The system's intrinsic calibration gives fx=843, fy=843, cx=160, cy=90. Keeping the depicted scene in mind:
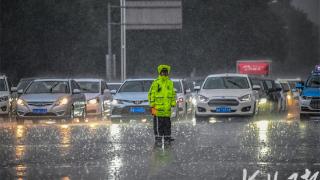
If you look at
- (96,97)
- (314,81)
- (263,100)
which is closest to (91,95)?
(96,97)

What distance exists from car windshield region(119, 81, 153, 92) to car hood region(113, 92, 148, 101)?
93 centimetres

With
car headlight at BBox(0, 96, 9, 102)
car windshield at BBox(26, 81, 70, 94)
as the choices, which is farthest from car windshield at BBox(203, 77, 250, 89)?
car headlight at BBox(0, 96, 9, 102)

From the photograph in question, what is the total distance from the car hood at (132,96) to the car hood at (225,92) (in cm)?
191

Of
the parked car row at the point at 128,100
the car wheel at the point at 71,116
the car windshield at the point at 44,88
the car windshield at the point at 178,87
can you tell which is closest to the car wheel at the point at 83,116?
the parked car row at the point at 128,100

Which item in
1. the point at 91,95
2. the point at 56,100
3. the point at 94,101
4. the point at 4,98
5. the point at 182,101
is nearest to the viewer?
the point at 56,100

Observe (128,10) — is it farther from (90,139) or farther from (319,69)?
(90,139)

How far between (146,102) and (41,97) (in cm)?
348

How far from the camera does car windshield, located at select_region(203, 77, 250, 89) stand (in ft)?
95.3

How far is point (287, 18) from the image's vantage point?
102m

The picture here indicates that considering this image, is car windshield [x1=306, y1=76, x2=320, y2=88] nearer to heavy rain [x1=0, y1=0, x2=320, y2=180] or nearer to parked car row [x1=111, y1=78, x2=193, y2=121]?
heavy rain [x1=0, y1=0, x2=320, y2=180]

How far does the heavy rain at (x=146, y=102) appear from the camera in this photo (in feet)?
46.0

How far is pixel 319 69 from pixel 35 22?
3941 cm

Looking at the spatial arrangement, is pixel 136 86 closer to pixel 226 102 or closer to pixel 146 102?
pixel 146 102

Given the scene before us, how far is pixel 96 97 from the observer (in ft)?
103
